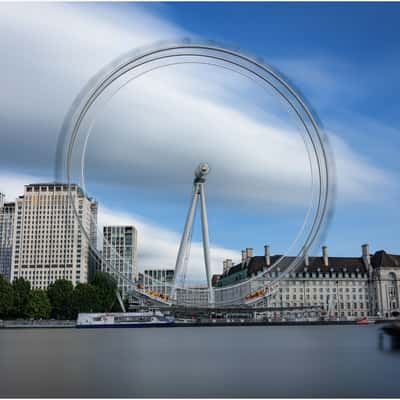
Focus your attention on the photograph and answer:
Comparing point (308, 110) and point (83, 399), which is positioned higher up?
point (308, 110)

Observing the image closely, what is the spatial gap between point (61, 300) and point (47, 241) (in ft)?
204

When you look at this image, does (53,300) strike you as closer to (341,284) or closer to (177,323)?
(177,323)

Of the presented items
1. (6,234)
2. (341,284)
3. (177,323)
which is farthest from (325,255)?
(6,234)

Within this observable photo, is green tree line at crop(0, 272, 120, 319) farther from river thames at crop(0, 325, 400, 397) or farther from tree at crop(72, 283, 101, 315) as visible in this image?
river thames at crop(0, 325, 400, 397)

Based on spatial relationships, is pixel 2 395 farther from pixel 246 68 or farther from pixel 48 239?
pixel 48 239

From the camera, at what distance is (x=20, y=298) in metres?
86.7

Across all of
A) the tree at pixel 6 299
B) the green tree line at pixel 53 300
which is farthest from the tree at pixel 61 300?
the tree at pixel 6 299

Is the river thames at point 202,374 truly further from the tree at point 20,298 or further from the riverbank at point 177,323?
the tree at point 20,298

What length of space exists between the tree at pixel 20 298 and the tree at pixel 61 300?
231 inches

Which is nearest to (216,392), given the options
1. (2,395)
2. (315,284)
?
(2,395)

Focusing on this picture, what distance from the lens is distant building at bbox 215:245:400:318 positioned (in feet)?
400

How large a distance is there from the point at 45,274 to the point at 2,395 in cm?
13789

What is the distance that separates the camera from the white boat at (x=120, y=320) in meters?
80.8

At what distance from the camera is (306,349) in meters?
33.9
